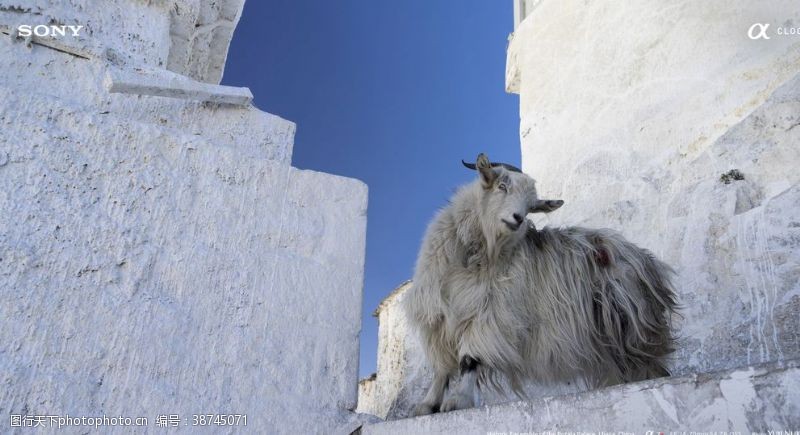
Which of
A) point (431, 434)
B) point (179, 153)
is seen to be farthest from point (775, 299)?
point (179, 153)

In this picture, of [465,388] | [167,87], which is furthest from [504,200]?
[167,87]

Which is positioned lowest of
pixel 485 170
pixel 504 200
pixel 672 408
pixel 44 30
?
pixel 672 408

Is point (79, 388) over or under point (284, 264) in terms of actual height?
under

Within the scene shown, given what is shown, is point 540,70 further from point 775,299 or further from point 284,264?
point 284,264

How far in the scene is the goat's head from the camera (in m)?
3.04

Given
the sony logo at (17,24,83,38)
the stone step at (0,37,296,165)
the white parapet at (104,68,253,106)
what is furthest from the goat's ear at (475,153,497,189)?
the sony logo at (17,24,83,38)

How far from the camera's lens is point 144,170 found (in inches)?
112

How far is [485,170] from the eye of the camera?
126 inches

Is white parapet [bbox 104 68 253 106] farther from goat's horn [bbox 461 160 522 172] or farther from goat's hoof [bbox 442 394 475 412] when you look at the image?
goat's hoof [bbox 442 394 475 412]

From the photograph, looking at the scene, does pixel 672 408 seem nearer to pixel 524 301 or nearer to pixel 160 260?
pixel 524 301

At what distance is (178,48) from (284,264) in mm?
2236

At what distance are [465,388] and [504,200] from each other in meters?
0.97

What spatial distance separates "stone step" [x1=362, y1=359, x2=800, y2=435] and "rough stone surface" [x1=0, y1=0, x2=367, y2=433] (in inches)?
40.1

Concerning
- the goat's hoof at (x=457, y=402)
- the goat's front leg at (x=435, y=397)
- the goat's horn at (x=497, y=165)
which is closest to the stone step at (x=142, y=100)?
the goat's horn at (x=497, y=165)
